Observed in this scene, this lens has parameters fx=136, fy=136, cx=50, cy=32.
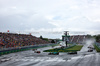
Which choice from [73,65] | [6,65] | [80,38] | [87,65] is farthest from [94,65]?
[80,38]

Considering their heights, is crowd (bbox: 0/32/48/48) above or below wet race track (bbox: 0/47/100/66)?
above

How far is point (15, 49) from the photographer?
52.4 meters

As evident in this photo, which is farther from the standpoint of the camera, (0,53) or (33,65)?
(0,53)

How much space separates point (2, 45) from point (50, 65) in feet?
97.1

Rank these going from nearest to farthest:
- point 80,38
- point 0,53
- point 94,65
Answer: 1. point 94,65
2. point 0,53
3. point 80,38

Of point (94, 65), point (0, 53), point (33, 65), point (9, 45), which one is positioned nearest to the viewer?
point (94, 65)

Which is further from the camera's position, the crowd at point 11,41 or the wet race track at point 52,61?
the crowd at point 11,41

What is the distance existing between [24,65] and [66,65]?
7665 mm

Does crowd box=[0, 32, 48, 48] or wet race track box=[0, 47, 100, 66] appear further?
crowd box=[0, 32, 48, 48]

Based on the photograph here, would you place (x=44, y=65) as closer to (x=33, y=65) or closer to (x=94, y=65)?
(x=33, y=65)

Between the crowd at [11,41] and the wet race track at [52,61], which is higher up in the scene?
the crowd at [11,41]

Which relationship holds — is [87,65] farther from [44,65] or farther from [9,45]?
[9,45]

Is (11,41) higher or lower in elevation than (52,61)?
higher

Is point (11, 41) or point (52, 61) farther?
point (11, 41)
